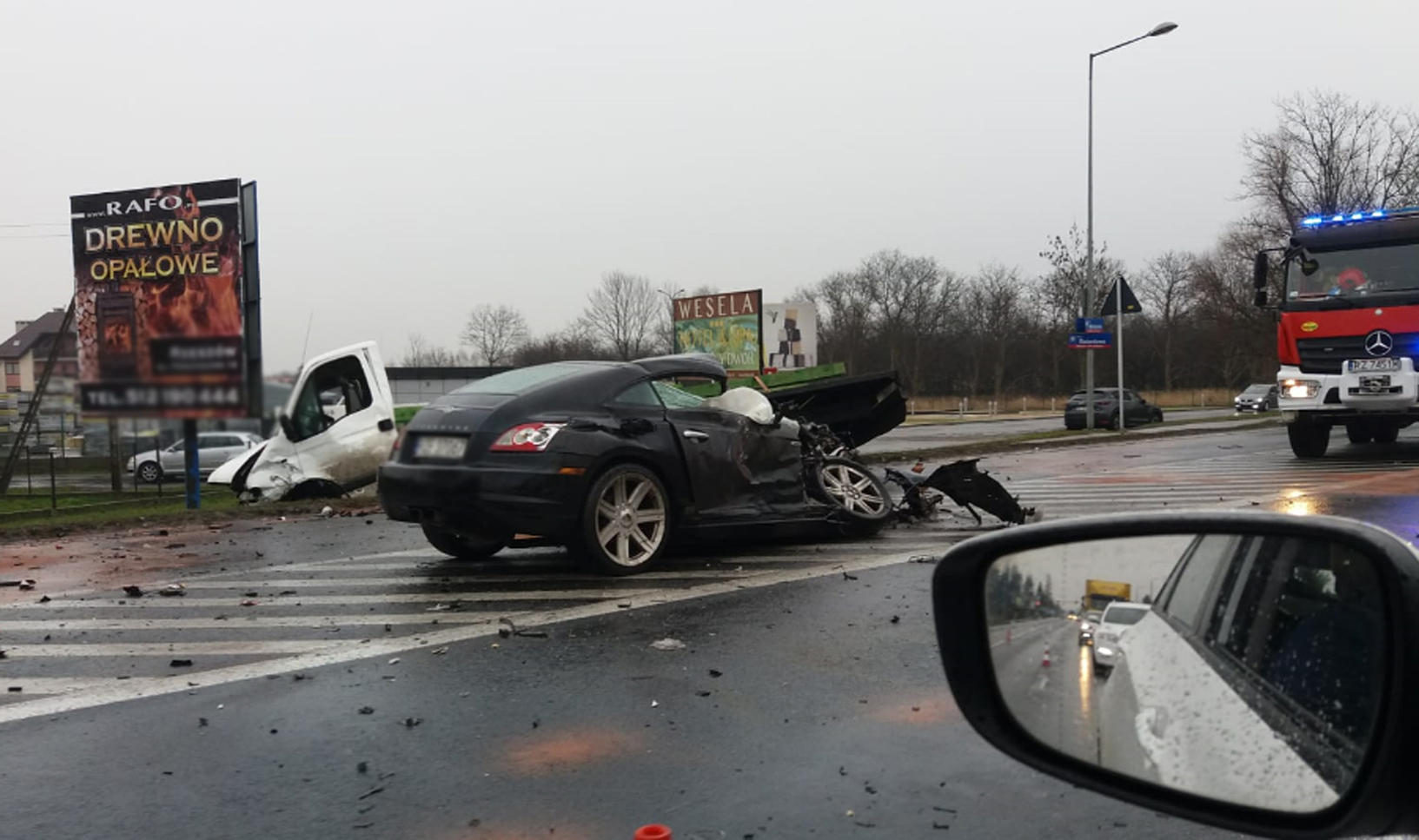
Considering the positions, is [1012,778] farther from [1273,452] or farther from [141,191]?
[1273,452]

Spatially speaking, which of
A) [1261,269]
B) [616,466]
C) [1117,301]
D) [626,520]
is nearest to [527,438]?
[616,466]

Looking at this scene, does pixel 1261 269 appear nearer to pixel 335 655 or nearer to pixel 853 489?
pixel 853 489

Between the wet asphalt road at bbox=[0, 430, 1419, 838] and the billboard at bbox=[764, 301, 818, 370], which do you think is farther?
the billboard at bbox=[764, 301, 818, 370]

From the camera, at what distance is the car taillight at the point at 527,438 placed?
6.58m

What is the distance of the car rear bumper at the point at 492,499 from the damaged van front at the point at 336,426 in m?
0.83

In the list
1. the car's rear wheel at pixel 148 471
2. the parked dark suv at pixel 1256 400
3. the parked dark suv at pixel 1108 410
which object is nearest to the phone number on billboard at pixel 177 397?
the car's rear wheel at pixel 148 471

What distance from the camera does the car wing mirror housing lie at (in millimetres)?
1520

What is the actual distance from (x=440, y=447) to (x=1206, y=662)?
14.1 ft

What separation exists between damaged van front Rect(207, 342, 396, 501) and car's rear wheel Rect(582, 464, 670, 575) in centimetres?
236

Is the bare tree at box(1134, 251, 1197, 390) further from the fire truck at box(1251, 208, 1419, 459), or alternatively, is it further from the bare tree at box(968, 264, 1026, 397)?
the fire truck at box(1251, 208, 1419, 459)

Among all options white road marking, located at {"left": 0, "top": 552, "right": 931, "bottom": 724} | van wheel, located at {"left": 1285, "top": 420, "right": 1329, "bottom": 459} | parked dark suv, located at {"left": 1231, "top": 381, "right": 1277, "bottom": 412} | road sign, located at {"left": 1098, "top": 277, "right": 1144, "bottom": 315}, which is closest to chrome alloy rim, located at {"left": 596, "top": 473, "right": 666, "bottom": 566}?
white road marking, located at {"left": 0, "top": 552, "right": 931, "bottom": 724}

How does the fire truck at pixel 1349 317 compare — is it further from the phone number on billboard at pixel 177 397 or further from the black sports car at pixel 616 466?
the phone number on billboard at pixel 177 397

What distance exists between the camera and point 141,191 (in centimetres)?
240

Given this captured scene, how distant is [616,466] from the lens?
7352 mm
